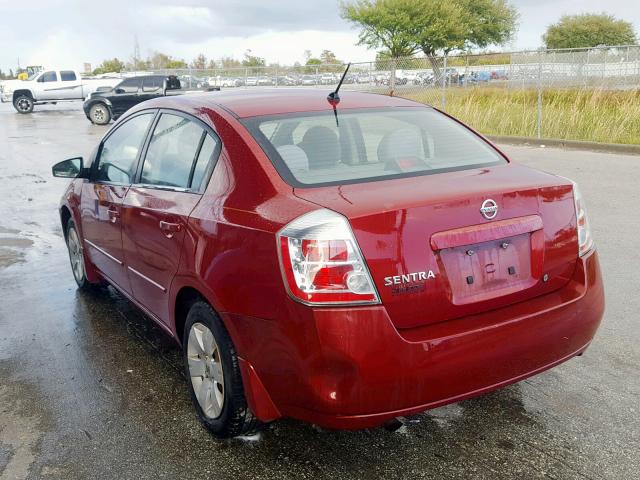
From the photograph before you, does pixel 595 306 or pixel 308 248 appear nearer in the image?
pixel 308 248

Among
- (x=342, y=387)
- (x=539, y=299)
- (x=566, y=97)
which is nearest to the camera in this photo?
(x=342, y=387)

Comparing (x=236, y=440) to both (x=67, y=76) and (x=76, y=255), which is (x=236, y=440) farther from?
(x=67, y=76)

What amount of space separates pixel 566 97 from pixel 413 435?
16.2 meters

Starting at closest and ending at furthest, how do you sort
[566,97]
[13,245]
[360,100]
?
[360,100]
[13,245]
[566,97]

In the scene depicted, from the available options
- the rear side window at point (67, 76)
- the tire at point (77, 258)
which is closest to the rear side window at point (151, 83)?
the rear side window at point (67, 76)

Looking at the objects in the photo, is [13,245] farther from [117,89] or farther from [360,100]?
[117,89]

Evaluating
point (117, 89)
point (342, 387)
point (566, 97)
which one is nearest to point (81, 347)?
point (342, 387)

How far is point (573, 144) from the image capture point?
14.9 m

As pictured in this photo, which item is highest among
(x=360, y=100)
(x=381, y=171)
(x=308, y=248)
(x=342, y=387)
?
(x=360, y=100)

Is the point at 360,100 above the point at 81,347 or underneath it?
above

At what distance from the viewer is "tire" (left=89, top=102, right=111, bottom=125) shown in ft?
80.4

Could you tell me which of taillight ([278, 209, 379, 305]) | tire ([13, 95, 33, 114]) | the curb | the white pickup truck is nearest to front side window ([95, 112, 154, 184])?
taillight ([278, 209, 379, 305])

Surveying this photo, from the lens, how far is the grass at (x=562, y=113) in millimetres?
15023

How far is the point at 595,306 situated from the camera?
9.93 feet
